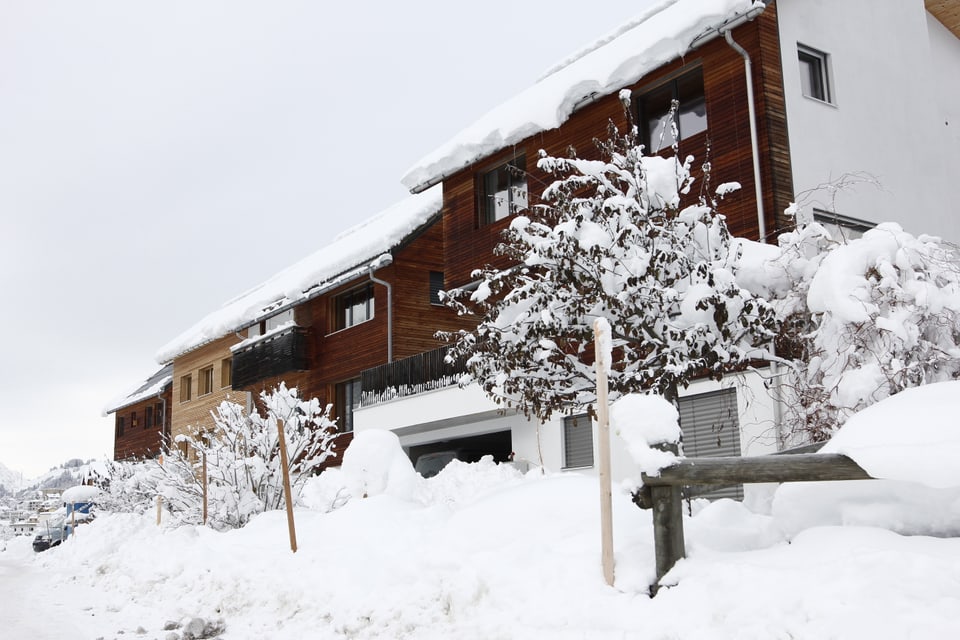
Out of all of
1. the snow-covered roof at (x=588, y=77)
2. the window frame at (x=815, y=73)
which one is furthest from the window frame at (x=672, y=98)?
the window frame at (x=815, y=73)

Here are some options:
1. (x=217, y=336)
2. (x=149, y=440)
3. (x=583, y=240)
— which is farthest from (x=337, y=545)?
(x=149, y=440)

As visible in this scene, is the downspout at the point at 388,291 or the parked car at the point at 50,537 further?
the parked car at the point at 50,537

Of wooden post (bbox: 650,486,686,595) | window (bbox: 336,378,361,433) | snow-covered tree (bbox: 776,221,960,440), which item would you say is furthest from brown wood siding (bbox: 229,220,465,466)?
wooden post (bbox: 650,486,686,595)

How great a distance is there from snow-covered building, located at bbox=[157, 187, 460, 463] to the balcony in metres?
0.03

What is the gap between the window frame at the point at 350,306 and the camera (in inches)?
1039

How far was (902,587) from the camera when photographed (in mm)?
4375

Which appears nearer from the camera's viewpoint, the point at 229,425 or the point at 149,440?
the point at 229,425

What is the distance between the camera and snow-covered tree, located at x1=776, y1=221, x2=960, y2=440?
790cm

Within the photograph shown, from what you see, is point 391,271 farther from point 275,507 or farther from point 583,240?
point 583,240

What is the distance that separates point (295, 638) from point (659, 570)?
134 inches

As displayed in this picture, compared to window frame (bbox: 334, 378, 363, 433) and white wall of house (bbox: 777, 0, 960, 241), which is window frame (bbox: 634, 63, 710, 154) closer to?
white wall of house (bbox: 777, 0, 960, 241)

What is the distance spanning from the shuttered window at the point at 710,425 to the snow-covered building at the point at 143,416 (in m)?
30.9

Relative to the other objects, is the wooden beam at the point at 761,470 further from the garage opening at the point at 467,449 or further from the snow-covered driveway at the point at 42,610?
the garage opening at the point at 467,449

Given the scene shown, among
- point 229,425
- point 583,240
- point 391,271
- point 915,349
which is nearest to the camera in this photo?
point 915,349
